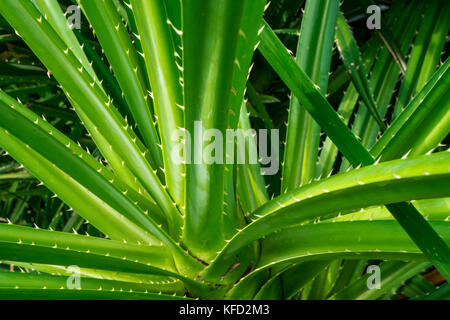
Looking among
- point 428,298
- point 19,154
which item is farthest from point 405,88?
point 19,154

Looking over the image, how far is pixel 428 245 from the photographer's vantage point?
368mm

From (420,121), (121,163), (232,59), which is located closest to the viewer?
(232,59)

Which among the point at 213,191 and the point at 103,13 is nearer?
the point at 213,191

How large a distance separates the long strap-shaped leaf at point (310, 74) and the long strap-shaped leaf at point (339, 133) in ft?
0.50

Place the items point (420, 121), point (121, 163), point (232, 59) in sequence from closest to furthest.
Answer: point (232, 59) < point (420, 121) < point (121, 163)

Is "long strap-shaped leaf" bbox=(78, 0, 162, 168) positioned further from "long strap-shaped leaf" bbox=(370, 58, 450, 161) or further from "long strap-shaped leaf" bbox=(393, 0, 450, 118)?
"long strap-shaped leaf" bbox=(393, 0, 450, 118)

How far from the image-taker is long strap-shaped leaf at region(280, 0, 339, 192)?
0.63 metres

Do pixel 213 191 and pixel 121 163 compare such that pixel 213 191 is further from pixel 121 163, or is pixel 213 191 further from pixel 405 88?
pixel 405 88

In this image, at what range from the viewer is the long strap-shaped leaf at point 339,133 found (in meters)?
0.37

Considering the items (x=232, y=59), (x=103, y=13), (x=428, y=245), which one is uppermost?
(x=103, y=13)

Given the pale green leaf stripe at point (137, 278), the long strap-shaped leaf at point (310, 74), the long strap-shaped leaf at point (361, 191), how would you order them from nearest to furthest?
the long strap-shaped leaf at point (361, 191), the pale green leaf stripe at point (137, 278), the long strap-shaped leaf at point (310, 74)

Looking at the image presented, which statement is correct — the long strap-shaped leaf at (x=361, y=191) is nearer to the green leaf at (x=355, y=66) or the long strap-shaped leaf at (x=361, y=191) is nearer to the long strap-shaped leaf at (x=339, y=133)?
the long strap-shaped leaf at (x=339, y=133)

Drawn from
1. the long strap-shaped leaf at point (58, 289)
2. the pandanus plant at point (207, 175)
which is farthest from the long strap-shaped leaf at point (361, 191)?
the long strap-shaped leaf at point (58, 289)
